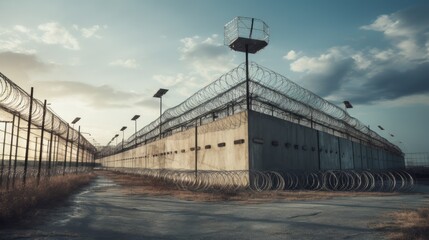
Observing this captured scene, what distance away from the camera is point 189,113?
2572 cm

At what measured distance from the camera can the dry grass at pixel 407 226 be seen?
6242mm

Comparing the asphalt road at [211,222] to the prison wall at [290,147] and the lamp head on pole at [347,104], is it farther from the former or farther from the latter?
the lamp head on pole at [347,104]

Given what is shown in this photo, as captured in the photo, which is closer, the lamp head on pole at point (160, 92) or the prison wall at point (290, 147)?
the prison wall at point (290, 147)

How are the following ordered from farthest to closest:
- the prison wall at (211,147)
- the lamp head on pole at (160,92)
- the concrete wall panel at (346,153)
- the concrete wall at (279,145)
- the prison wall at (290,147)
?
1. the lamp head on pole at (160,92)
2. the concrete wall panel at (346,153)
3. the prison wall at (211,147)
4. the prison wall at (290,147)
5. the concrete wall at (279,145)

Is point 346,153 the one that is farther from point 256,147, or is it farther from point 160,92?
point 160,92

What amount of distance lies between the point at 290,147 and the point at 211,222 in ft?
44.8

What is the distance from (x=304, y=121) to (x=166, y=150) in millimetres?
14117

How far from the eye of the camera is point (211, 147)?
2234cm

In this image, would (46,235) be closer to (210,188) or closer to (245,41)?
(210,188)


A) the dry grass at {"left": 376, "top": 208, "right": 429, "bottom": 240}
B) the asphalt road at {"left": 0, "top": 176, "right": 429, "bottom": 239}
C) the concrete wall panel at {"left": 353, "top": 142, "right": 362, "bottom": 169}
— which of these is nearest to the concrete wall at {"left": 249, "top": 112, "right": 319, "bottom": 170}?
the asphalt road at {"left": 0, "top": 176, "right": 429, "bottom": 239}

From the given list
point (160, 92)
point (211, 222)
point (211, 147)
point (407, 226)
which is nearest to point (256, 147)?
point (211, 147)

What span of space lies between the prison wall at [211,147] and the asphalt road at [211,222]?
24.5 feet

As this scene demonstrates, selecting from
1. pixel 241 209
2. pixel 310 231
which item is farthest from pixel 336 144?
pixel 310 231

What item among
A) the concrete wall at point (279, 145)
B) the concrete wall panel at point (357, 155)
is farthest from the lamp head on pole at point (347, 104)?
the concrete wall at point (279, 145)
